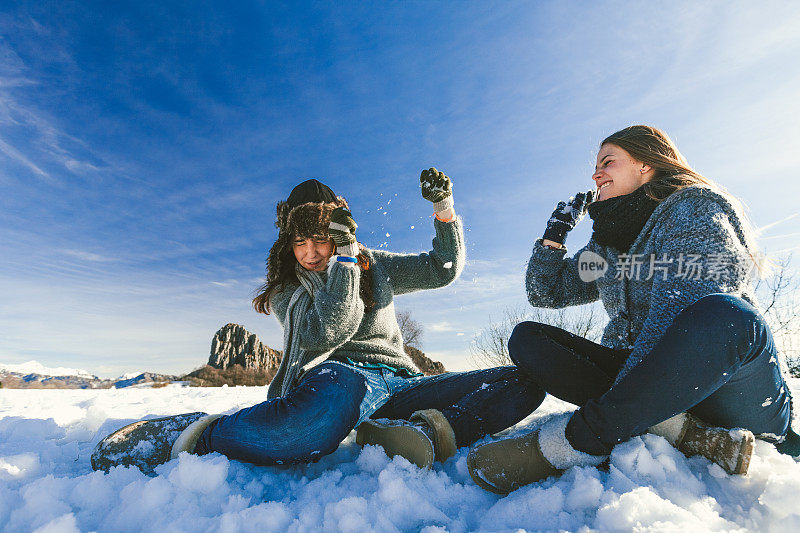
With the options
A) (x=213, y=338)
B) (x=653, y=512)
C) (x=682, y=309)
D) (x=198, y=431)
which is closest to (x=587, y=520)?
(x=653, y=512)

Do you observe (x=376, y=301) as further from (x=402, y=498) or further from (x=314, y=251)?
(x=402, y=498)

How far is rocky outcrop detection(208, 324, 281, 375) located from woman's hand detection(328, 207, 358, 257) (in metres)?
11.2

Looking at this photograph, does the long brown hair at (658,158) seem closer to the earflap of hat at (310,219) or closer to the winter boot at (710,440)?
the winter boot at (710,440)

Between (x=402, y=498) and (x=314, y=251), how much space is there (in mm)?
1588

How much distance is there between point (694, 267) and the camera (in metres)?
1.54

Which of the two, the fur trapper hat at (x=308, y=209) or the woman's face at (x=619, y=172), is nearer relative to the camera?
Result: the woman's face at (x=619, y=172)

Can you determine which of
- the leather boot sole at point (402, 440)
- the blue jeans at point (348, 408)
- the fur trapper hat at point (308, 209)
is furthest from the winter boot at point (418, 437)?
the fur trapper hat at point (308, 209)

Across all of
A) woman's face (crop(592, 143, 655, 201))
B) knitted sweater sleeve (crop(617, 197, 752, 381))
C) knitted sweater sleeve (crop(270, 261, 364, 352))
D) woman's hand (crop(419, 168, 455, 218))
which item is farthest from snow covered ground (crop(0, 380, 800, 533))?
woman's hand (crop(419, 168, 455, 218))

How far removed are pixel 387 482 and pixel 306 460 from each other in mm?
507

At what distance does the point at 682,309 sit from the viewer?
143cm

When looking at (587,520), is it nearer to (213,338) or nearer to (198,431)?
(198,431)

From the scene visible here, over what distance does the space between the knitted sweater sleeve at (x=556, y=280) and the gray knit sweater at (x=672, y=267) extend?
203 millimetres

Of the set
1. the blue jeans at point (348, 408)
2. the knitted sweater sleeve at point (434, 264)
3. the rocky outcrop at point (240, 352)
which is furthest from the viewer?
the rocky outcrop at point (240, 352)

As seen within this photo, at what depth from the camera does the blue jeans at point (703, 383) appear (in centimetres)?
128
